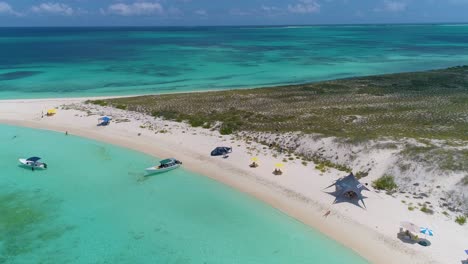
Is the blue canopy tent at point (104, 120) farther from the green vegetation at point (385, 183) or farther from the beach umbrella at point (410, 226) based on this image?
the beach umbrella at point (410, 226)

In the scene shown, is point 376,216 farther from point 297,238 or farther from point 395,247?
point 297,238

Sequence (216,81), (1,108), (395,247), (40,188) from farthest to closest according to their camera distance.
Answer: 1. (216,81)
2. (1,108)
3. (40,188)
4. (395,247)

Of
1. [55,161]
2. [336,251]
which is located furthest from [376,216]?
[55,161]

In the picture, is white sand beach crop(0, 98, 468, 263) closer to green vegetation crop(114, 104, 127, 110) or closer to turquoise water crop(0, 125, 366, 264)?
turquoise water crop(0, 125, 366, 264)

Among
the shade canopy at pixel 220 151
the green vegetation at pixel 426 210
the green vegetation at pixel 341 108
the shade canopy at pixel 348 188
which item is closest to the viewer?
the green vegetation at pixel 426 210

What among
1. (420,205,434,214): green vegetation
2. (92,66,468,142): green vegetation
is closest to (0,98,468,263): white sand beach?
(420,205,434,214): green vegetation

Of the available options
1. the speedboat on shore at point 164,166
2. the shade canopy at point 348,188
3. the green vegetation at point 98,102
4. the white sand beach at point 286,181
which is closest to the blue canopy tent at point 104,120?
the white sand beach at point 286,181
